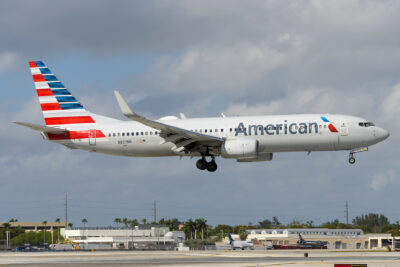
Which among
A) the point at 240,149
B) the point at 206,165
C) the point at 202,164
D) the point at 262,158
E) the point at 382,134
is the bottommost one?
the point at 206,165

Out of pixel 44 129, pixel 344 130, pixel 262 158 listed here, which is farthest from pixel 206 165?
pixel 44 129

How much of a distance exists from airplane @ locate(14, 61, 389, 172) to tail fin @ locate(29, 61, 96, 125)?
11cm

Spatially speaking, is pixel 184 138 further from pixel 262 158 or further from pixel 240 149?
pixel 262 158

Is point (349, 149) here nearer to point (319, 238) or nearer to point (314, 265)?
point (314, 265)

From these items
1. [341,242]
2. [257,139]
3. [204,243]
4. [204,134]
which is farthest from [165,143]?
[341,242]

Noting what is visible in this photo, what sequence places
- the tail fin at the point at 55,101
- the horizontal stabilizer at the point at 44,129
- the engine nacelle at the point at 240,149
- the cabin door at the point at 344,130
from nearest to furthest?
the cabin door at the point at 344,130 < the engine nacelle at the point at 240,149 < the horizontal stabilizer at the point at 44,129 < the tail fin at the point at 55,101

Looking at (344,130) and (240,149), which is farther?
(240,149)

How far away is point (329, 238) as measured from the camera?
17662cm

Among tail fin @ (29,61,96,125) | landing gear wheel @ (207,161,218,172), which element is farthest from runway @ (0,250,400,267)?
tail fin @ (29,61,96,125)

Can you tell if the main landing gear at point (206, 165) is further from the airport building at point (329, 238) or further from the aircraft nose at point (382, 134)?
the airport building at point (329, 238)

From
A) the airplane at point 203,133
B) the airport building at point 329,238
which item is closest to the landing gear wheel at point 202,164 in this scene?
the airplane at point 203,133

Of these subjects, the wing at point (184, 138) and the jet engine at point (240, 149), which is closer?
the wing at point (184, 138)

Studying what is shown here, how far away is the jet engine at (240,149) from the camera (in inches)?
2467

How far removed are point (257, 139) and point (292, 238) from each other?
125772 mm
